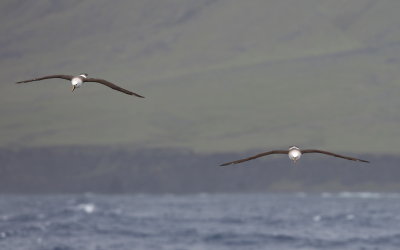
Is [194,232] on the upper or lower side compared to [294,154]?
upper

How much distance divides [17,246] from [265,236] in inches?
731

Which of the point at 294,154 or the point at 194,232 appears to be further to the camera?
the point at 194,232

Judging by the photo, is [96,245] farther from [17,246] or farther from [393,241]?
[393,241]

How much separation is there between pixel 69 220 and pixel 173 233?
17681 millimetres

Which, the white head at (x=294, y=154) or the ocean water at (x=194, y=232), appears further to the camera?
the ocean water at (x=194, y=232)

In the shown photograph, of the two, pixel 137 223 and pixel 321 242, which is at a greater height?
pixel 137 223

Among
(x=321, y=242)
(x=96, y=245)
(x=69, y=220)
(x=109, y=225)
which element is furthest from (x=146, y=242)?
(x=69, y=220)

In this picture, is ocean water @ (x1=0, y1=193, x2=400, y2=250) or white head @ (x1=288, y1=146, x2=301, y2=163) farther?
ocean water @ (x1=0, y1=193, x2=400, y2=250)

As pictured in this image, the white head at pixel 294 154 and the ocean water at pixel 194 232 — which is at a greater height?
the ocean water at pixel 194 232

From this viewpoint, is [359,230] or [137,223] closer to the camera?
[359,230]

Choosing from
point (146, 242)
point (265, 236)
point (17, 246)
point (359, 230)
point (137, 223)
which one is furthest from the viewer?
point (137, 223)

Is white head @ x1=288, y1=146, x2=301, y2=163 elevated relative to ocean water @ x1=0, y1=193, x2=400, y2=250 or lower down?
lower down

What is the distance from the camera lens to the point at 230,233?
92562 millimetres

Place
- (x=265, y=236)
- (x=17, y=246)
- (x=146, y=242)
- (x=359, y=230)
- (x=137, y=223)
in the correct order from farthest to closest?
(x=137, y=223) → (x=359, y=230) → (x=265, y=236) → (x=146, y=242) → (x=17, y=246)
